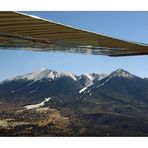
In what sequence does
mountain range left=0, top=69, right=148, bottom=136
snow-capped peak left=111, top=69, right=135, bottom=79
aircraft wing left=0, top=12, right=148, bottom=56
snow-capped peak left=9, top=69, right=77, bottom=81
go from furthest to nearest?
snow-capped peak left=111, top=69, right=135, bottom=79
mountain range left=0, top=69, right=148, bottom=136
snow-capped peak left=9, top=69, right=77, bottom=81
aircraft wing left=0, top=12, right=148, bottom=56

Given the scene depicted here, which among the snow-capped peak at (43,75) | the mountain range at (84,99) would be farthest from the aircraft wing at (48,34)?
the snow-capped peak at (43,75)

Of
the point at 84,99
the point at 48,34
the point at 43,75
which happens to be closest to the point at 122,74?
the point at 84,99

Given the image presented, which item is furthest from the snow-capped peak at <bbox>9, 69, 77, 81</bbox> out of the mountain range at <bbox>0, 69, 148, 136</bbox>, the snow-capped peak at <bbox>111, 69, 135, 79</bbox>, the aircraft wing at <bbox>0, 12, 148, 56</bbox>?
the aircraft wing at <bbox>0, 12, 148, 56</bbox>

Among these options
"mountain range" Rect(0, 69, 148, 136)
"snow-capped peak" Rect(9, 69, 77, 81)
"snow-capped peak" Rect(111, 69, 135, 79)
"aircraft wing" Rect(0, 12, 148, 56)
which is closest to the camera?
"aircraft wing" Rect(0, 12, 148, 56)

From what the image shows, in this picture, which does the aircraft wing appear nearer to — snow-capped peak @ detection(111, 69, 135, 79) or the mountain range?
the mountain range

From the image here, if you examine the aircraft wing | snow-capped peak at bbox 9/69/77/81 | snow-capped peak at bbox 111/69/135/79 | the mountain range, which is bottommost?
the mountain range

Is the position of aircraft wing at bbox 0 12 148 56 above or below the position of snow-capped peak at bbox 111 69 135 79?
above

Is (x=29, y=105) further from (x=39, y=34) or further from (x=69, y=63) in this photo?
(x=39, y=34)
